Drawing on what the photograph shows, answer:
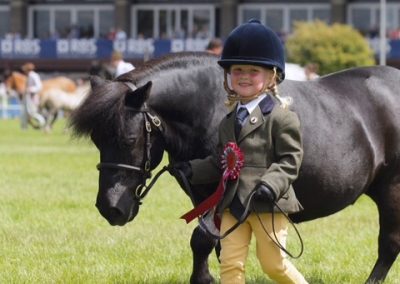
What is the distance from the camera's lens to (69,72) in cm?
5822

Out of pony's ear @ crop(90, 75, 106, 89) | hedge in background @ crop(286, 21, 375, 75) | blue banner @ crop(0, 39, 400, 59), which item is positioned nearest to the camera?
pony's ear @ crop(90, 75, 106, 89)

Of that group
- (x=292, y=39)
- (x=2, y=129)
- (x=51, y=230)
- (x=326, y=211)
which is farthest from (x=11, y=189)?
(x=292, y=39)

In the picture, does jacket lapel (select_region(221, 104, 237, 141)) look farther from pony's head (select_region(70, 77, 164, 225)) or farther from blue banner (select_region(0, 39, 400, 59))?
blue banner (select_region(0, 39, 400, 59))

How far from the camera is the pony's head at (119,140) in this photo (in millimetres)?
6508

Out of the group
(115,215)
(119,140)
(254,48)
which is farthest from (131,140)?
(254,48)

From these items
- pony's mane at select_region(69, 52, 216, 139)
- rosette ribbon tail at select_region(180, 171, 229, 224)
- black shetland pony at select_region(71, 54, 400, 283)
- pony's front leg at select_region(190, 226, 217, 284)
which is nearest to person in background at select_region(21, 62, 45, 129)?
black shetland pony at select_region(71, 54, 400, 283)

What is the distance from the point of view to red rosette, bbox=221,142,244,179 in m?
6.08

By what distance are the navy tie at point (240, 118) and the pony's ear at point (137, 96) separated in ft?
2.33

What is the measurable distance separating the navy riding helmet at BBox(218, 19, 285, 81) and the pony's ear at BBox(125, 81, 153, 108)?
23.3 inches

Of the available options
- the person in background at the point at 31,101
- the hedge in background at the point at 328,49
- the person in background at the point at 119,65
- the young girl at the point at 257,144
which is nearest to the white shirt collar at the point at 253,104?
the young girl at the point at 257,144

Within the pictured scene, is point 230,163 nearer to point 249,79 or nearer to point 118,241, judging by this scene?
point 249,79

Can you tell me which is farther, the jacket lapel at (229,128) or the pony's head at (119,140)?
the pony's head at (119,140)

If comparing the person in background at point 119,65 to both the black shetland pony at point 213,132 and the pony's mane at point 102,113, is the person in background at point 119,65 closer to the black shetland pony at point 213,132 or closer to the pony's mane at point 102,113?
the black shetland pony at point 213,132

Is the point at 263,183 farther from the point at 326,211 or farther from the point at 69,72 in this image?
the point at 69,72
